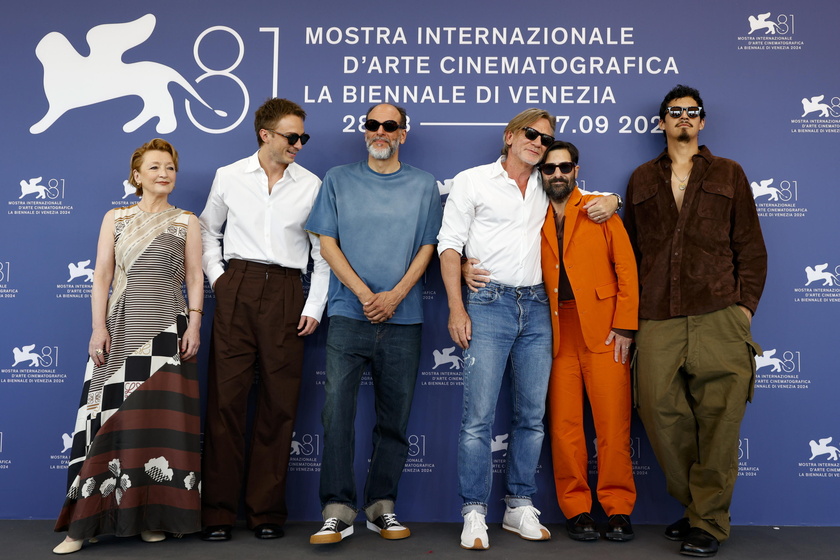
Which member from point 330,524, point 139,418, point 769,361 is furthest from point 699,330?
point 139,418

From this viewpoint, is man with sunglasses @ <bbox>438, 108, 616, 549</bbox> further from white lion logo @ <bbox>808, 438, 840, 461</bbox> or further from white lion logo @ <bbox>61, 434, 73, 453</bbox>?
white lion logo @ <bbox>61, 434, 73, 453</bbox>

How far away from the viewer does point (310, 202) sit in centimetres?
354

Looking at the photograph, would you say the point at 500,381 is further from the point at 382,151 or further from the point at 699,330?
the point at 382,151

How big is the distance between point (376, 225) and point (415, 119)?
2.73 feet

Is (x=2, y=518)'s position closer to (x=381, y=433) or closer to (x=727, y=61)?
(x=381, y=433)

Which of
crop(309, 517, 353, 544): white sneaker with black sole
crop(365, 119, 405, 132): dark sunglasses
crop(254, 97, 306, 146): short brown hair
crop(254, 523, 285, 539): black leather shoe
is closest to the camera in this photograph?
crop(309, 517, 353, 544): white sneaker with black sole

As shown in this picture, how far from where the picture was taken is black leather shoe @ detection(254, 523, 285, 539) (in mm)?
3291

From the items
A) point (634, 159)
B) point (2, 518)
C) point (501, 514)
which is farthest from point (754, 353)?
point (2, 518)

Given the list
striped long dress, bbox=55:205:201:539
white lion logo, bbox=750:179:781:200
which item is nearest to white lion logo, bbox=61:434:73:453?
striped long dress, bbox=55:205:201:539

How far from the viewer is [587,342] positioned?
3.35 metres

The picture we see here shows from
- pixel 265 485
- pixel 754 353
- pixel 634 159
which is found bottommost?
pixel 265 485

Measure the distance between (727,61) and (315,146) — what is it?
8.17 feet

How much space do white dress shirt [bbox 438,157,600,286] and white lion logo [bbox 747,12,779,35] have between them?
175cm

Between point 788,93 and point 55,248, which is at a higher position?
point 788,93
